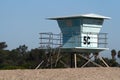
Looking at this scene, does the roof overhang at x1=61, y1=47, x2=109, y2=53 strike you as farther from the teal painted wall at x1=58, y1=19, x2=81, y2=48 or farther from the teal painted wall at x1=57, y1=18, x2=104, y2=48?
the teal painted wall at x1=58, y1=19, x2=81, y2=48

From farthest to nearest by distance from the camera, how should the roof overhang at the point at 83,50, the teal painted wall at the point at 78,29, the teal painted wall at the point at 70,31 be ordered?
→ the teal painted wall at the point at 70,31, the teal painted wall at the point at 78,29, the roof overhang at the point at 83,50

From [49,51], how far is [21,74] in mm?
10132

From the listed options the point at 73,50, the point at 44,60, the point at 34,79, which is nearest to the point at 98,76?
the point at 34,79

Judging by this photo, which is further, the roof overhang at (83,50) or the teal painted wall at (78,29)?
the teal painted wall at (78,29)

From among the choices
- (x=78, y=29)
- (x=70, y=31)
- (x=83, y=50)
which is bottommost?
(x=83, y=50)

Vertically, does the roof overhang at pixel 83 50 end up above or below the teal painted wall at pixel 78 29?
below

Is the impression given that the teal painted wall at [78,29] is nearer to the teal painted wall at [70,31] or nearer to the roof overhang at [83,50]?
the teal painted wall at [70,31]

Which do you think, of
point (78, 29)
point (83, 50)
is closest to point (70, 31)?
point (78, 29)

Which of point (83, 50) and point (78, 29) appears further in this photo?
point (83, 50)

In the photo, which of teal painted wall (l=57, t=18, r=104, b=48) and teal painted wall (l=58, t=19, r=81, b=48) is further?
teal painted wall (l=58, t=19, r=81, b=48)

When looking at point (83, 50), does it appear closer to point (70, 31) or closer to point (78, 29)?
point (78, 29)

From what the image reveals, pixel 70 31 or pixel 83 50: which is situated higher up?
pixel 70 31

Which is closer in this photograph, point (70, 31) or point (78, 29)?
point (78, 29)

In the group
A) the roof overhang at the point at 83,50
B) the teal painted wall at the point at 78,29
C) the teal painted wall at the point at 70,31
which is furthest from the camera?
the teal painted wall at the point at 70,31
